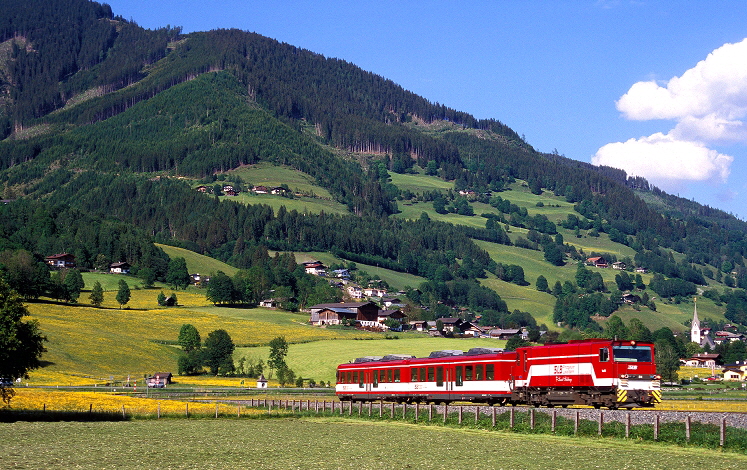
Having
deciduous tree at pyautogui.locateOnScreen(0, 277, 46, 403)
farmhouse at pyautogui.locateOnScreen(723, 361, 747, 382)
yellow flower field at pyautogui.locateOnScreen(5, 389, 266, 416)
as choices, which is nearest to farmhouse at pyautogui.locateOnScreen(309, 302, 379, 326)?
farmhouse at pyautogui.locateOnScreen(723, 361, 747, 382)

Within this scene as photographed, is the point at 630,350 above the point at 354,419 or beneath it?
above

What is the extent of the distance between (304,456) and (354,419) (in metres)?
22.0

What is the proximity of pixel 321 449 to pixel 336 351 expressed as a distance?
340ft

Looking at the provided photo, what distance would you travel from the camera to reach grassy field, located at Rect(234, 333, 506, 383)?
402ft

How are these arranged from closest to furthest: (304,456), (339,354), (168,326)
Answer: (304,456) → (339,354) → (168,326)

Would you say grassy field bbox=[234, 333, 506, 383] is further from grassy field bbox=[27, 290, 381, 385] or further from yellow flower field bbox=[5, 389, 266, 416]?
yellow flower field bbox=[5, 389, 266, 416]

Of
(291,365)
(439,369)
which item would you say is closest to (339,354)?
(291,365)

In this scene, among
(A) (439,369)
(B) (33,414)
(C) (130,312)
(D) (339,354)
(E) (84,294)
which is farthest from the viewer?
(E) (84,294)

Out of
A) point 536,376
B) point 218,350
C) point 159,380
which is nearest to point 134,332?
point 218,350

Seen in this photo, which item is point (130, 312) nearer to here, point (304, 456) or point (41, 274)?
point (41, 274)

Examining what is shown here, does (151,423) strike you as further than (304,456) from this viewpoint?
Yes

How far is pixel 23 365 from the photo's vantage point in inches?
2148

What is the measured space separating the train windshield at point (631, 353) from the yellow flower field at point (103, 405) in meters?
24.5

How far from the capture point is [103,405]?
63.0 m
